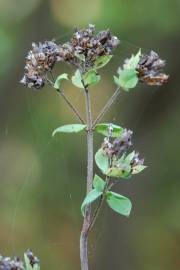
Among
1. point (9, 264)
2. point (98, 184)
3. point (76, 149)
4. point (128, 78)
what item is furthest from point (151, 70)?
point (76, 149)

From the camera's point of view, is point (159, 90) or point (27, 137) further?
point (27, 137)

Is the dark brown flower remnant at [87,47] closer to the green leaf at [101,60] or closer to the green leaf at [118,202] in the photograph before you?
the green leaf at [101,60]

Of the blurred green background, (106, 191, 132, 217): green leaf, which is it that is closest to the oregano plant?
(106, 191, 132, 217): green leaf

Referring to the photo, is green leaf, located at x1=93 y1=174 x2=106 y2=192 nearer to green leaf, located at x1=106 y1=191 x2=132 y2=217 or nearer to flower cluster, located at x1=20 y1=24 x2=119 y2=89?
green leaf, located at x1=106 y1=191 x2=132 y2=217

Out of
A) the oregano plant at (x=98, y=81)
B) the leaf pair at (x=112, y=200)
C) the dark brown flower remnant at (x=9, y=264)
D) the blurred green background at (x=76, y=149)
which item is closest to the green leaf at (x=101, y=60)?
the oregano plant at (x=98, y=81)

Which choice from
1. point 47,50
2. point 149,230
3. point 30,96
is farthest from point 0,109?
point 47,50

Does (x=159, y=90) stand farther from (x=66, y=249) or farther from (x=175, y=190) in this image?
(x=66, y=249)

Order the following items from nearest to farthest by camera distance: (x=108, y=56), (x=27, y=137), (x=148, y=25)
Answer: (x=108, y=56)
(x=148, y=25)
(x=27, y=137)

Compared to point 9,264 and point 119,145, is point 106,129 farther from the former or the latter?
point 9,264
